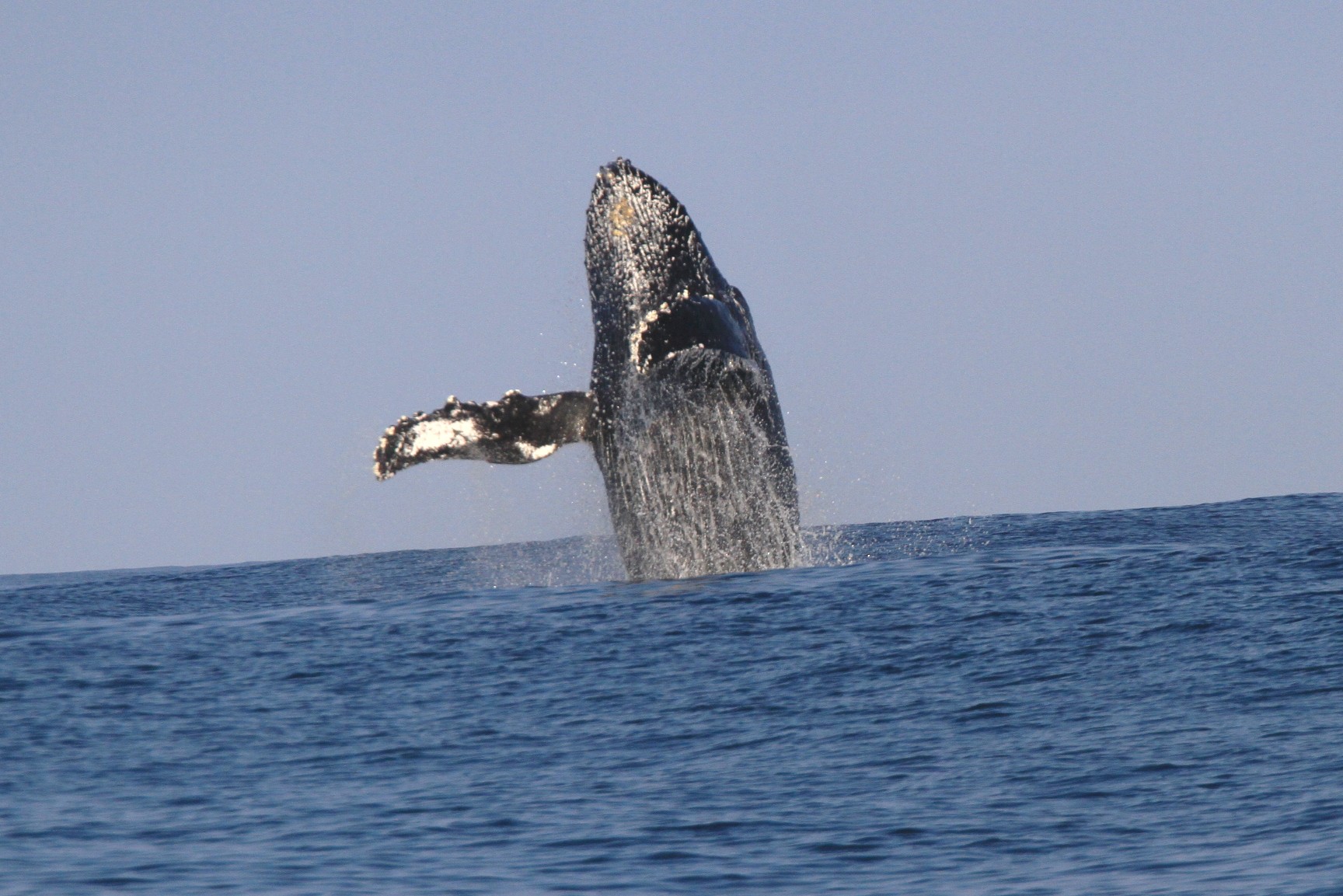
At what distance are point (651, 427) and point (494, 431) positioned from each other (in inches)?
67.4

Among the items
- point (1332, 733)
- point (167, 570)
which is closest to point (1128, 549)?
point (1332, 733)

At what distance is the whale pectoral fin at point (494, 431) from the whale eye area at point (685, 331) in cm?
113

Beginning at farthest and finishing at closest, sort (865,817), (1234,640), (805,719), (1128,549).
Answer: (1128,549), (1234,640), (805,719), (865,817)

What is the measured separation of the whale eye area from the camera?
15000mm

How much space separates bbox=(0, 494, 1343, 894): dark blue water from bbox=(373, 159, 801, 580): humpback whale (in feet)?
3.06

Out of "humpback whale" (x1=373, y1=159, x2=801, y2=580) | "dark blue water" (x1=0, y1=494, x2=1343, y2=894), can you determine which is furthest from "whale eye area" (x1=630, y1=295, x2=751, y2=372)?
"dark blue water" (x1=0, y1=494, x2=1343, y2=894)

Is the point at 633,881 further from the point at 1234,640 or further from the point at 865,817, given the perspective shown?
the point at 1234,640

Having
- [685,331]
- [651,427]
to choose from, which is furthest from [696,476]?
[685,331]

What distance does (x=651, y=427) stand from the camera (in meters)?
15.7

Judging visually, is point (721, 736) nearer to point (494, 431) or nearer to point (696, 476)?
point (696, 476)

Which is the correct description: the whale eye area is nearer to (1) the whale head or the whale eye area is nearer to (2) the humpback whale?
(2) the humpback whale

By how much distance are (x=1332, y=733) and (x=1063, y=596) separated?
176 inches

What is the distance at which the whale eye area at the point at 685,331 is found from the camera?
591 inches

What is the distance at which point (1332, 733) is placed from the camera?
29.9 ft
